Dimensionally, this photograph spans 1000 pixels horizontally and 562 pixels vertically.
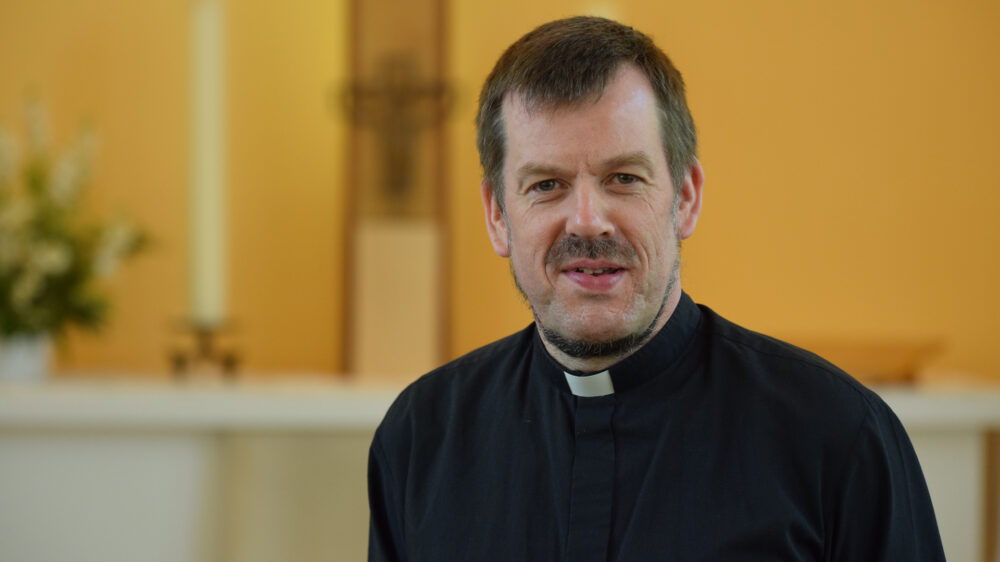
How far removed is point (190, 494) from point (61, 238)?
70 cm

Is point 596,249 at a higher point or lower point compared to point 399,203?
lower

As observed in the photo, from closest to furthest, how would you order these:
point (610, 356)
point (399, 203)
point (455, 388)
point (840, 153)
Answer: point (610, 356) < point (455, 388) < point (399, 203) < point (840, 153)

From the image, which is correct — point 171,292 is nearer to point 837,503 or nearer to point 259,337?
point 259,337

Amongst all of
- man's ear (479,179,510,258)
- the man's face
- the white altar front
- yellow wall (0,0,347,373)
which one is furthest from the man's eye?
yellow wall (0,0,347,373)

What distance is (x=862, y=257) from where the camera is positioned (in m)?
3.21

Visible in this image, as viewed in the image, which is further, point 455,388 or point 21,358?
point 21,358

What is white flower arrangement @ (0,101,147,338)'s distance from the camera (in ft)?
8.48

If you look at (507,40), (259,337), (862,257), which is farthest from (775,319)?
(259,337)

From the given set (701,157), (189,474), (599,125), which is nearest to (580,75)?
(599,125)

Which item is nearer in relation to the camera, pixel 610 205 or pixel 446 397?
pixel 610 205

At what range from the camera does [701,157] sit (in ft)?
10.6

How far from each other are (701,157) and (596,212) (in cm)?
205

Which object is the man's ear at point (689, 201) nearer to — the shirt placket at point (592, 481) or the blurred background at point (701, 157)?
the shirt placket at point (592, 481)

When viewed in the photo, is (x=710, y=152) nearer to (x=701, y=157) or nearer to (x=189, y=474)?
(x=701, y=157)
